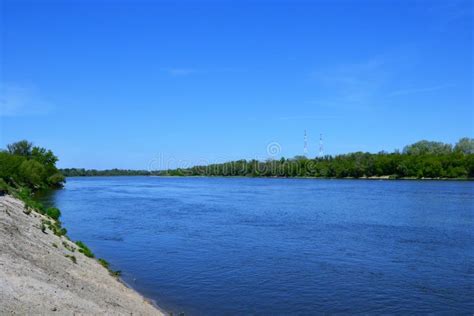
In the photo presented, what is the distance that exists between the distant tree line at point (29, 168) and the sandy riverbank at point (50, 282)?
134 ft

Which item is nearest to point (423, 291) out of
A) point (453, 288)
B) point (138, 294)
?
point (453, 288)

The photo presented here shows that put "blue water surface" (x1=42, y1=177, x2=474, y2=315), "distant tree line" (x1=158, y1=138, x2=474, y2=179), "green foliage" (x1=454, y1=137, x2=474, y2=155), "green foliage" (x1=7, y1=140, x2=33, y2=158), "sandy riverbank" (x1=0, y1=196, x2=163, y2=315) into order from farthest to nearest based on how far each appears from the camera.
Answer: "green foliage" (x1=454, y1=137, x2=474, y2=155)
"distant tree line" (x1=158, y1=138, x2=474, y2=179)
"green foliage" (x1=7, y1=140, x2=33, y2=158)
"blue water surface" (x1=42, y1=177, x2=474, y2=315)
"sandy riverbank" (x1=0, y1=196, x2=163, y2=315)

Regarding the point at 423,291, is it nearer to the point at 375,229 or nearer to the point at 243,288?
the point at 243,288

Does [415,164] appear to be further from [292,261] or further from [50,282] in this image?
[50,282]

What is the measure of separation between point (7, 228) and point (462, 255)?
25.6 meters

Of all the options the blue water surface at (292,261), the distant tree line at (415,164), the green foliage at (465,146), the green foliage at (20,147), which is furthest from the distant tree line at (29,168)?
the green foliage at (465,146)

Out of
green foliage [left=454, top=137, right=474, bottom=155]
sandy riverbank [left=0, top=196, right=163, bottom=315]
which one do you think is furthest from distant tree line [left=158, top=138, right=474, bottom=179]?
sandy riverbank [left=0, top=196, right=163, bottom=315]

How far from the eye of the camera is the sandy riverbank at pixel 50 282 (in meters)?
12.4

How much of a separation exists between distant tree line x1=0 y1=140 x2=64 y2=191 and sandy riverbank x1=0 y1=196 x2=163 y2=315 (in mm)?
40800

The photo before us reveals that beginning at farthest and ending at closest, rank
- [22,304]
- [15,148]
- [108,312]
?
[15,148] → [108,312] → [22,304]

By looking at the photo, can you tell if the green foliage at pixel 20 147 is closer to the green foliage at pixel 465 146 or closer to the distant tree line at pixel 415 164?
the distant tree line at pixel 415 164

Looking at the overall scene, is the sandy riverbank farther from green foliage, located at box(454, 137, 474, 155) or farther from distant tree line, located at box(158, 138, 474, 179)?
green foliage, located at box(454, 137, 474, 155)

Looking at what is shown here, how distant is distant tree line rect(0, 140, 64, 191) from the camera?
236ft

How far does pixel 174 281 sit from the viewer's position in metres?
22.2
